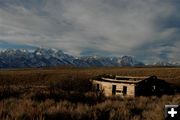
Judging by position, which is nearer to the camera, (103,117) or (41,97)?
(103,117)

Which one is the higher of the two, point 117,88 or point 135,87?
point 135,87

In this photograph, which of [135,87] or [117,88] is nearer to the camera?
[135,87]

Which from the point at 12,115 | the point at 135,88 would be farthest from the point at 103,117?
the point at 135,88

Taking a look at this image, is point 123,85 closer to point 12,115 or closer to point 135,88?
point 135,88

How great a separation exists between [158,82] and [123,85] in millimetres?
4490

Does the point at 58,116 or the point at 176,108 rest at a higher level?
the point at 176,108

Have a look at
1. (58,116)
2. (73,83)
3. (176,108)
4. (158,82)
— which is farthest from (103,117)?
(73,83)

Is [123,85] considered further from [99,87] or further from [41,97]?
[41,97]

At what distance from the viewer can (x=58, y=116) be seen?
10.6 m

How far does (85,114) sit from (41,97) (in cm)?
733

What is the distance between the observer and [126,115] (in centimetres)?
1183

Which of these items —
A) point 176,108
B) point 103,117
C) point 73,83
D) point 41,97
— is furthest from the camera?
point 73,83

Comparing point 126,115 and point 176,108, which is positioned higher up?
point 176,108

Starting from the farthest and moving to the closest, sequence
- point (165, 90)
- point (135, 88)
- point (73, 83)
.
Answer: point (73, 83)
point (165, 90)
point (135, 88)
